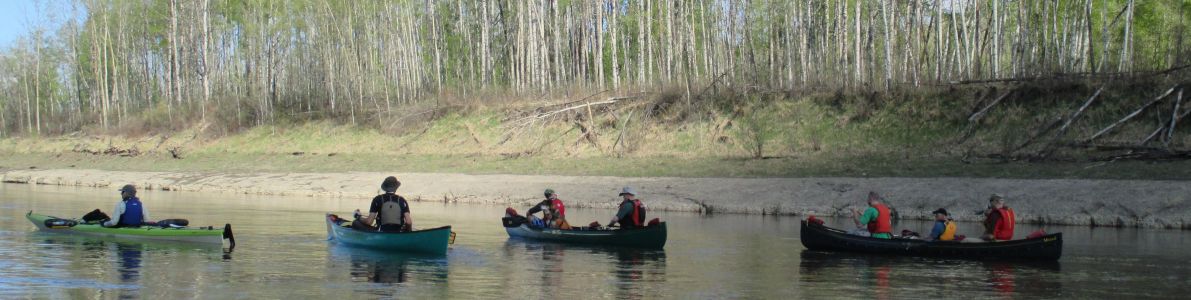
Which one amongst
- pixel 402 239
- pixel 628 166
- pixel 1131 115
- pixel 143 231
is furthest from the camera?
pixel 628 166

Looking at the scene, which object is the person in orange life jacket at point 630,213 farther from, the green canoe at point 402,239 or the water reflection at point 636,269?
the green canoe at point 402,239

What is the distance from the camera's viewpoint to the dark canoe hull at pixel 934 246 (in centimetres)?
1941

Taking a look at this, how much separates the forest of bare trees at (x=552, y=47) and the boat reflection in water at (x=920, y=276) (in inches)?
759

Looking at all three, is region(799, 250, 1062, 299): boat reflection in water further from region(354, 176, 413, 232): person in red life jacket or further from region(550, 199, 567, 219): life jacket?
region(354, 176, 413, 232): person in red life jacket

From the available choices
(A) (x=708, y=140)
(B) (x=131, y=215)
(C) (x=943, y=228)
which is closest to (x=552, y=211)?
(C) (x=943, y=228)

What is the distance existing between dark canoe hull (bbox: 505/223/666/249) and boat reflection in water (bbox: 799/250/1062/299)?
2753 millimetres

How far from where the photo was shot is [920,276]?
57.9ft

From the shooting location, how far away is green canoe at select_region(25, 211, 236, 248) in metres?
20.6

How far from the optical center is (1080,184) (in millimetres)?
29047

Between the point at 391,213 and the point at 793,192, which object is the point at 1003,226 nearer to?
the point at 391,213

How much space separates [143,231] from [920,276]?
45.7 ft

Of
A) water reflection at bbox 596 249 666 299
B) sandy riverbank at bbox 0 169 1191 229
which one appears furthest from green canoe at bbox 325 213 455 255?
sandy riverbank at bbox 0 169 1191 229

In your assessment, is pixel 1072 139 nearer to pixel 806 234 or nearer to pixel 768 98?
pixel 768 98

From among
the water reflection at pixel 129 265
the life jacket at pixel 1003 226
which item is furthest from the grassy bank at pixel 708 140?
the water reflection at pixel 129 265
